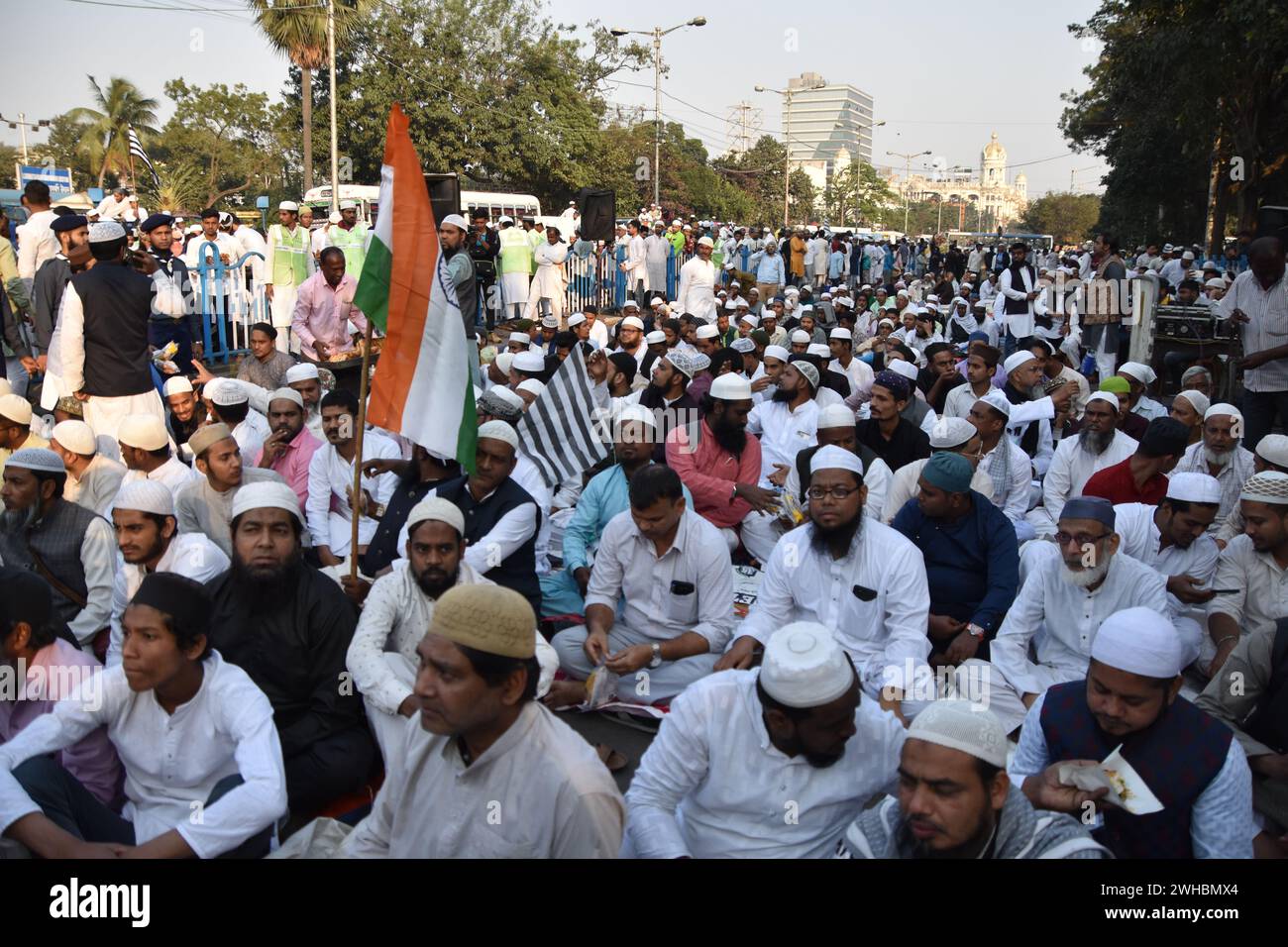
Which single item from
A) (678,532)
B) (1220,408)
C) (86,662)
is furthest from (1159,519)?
(86,662)

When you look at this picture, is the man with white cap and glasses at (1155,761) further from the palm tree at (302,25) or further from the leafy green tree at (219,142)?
the leafy green tree at (219,142)

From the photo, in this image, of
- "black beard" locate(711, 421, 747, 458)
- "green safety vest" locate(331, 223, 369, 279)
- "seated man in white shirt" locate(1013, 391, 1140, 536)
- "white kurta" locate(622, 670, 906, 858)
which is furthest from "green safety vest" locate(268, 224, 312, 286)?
"white kurta" locate(622, 670, 906, 858)

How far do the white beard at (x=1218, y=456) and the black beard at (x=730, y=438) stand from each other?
8.19 ft

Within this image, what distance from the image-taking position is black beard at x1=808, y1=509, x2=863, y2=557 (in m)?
4.09

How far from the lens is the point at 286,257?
40.2 ft

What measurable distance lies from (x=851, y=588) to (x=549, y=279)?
14450 mm

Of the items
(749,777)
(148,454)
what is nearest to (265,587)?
(749,777)

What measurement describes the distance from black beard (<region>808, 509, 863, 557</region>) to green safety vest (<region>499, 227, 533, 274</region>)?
14.1 meters

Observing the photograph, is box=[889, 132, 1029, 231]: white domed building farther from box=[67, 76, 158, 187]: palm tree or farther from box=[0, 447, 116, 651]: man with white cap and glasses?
box=[0, 447, 116, 651]: man with white cap and glasses

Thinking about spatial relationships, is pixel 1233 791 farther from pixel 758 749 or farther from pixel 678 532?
pixel 678 532

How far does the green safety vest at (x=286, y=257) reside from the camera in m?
12.0

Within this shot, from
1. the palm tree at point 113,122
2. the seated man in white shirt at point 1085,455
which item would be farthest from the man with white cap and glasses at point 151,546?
the palm tree at point 113,122

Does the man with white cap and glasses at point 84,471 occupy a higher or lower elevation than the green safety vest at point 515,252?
lower
